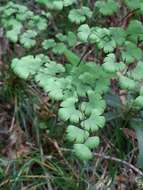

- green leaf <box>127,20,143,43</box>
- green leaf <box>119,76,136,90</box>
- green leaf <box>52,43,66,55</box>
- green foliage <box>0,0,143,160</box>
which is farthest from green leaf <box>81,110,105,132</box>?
green leaf <box>52,43,66,55</box>

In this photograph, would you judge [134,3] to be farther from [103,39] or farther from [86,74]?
[86,74]

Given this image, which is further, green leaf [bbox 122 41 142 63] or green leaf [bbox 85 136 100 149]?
green leaf [bbox 122 41 142 63]

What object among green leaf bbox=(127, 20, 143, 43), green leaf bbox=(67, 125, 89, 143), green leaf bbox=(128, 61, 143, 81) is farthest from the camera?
green leaf bbox=(127, 20, 143, 43)

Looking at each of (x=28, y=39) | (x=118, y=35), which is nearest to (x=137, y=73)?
(x=118, y=35)

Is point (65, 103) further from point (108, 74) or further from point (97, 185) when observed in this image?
point (97, 185)

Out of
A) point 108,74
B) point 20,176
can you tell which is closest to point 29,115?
point 20,176

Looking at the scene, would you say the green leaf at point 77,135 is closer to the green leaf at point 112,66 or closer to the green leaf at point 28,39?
the green leaf at point 112,66

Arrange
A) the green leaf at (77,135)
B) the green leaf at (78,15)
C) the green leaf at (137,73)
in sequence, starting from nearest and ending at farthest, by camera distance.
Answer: the green leaf at (77,135) < the green leaf at (137,73) < the green leaf at (78,15)

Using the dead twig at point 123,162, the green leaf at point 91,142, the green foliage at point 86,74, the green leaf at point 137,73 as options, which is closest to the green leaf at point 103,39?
the green foliage at point 86,74

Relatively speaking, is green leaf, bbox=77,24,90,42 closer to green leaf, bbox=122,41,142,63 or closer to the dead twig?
green leaf, bbox=122,41,142,63
